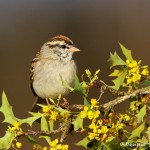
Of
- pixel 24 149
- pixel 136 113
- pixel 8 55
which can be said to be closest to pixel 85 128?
pixel 136 113

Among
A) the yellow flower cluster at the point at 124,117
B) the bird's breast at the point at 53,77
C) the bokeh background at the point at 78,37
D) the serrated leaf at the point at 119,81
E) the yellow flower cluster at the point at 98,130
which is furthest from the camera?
the bokeh background at the point at 78,37

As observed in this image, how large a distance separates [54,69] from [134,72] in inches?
86.3

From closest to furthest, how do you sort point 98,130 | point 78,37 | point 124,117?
point 98,130
point 124,117
point 78,37

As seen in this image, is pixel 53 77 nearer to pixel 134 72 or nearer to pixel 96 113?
pixel 134 72

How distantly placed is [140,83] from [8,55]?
10767 millimetres

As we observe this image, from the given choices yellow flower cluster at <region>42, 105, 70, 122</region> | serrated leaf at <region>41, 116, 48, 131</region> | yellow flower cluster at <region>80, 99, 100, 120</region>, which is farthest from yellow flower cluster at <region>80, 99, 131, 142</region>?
serrated leaf at <region>41, 116, 48, 131</region>

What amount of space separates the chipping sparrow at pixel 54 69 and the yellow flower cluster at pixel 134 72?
197 cm

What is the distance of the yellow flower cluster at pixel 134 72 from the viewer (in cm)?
215

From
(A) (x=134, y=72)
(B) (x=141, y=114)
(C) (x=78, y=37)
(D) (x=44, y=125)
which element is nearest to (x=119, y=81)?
(A) (x=134, y=72)

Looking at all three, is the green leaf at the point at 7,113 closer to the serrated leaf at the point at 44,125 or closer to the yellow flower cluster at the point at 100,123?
the serrated leaf at the point at 44,125

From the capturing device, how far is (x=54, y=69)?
170 inches

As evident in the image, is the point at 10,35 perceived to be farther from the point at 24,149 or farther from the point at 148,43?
the point at 24,149

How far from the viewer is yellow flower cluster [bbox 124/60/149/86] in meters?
2.15

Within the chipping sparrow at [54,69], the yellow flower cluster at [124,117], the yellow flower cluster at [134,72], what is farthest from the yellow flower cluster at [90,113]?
the chipping sparrow at [54,69]
